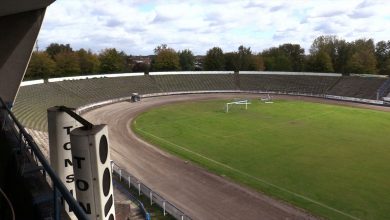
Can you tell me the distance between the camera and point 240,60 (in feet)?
344

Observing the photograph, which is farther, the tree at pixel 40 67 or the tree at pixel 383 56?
the tree at pixel 383 56

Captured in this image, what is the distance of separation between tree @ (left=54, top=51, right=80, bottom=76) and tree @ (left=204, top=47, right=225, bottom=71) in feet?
120

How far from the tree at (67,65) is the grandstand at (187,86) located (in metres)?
Result: 17.7

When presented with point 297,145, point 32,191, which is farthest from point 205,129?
point 32,191

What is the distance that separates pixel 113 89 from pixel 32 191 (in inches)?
2636

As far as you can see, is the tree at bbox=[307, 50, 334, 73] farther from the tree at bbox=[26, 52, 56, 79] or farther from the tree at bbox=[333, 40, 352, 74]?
the tree at bbox=[26, 52, 56, 79]

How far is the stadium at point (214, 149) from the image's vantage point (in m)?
8.91

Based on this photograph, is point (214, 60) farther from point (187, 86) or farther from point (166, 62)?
point (187, 86)

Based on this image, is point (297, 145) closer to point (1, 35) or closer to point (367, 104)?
point (1, 35)

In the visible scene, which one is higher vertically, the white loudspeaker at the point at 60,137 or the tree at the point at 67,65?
the tree at the point at 67,65

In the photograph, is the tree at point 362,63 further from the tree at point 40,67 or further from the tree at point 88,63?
the tree at point 40,67

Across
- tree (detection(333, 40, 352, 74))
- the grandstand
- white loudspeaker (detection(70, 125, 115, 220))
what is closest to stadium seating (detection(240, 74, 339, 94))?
the grandstand

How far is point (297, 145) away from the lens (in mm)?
35219

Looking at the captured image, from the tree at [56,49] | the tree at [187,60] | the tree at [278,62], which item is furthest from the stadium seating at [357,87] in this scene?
the tree at [56,49]
